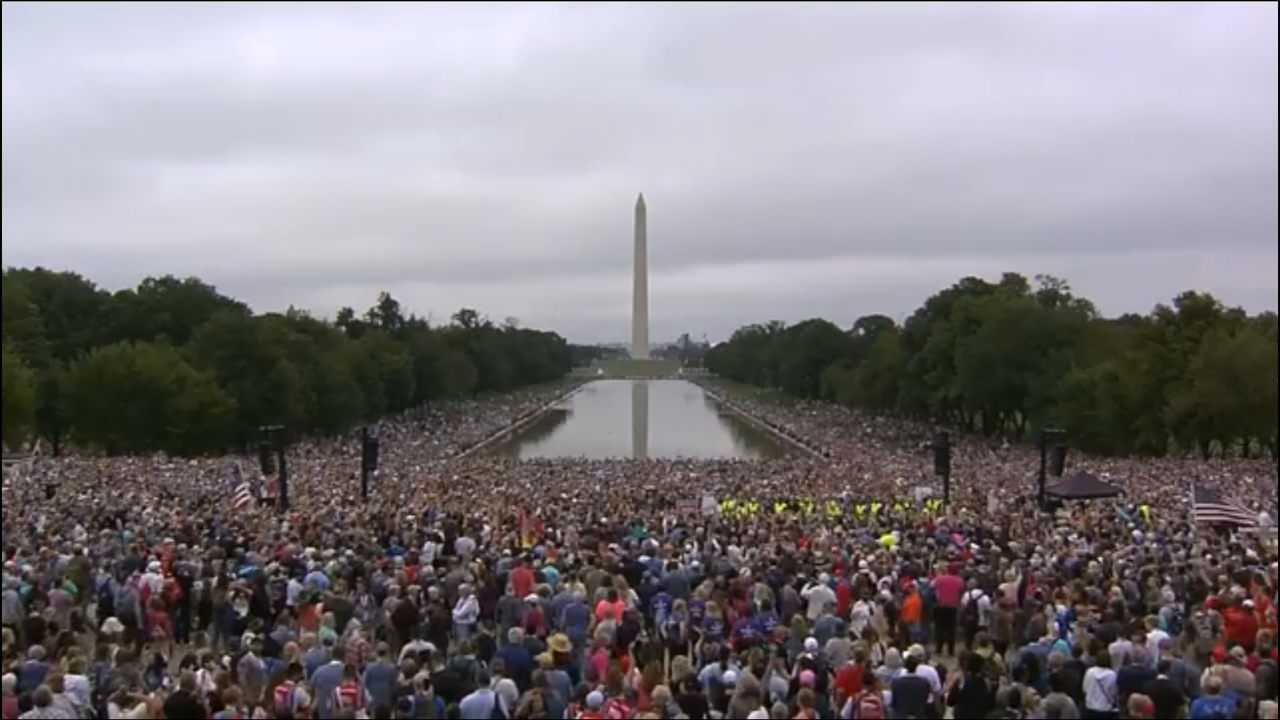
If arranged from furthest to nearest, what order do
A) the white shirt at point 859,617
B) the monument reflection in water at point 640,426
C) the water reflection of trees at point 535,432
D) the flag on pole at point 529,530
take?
the water reflection of trees at point 535,432, the monument reflection in water at point 640,426, the flag on pole at point 529,530, the white shirt at point 859,617

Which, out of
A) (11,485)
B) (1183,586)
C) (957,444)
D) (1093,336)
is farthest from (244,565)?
(1093,336)

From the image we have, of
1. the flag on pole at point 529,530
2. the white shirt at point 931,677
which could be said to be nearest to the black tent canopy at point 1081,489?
the flag on pole at point 529,530

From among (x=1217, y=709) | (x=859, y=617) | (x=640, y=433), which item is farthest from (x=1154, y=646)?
(x=640, y=433)

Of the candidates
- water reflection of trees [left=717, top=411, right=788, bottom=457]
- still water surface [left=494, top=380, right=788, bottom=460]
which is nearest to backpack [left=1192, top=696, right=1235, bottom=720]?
still water surface [left=494, top=380, right=788, bottom=460]

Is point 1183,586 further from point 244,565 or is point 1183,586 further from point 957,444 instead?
point 957,444

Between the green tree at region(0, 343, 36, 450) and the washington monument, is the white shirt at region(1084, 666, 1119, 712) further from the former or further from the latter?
the washington monument

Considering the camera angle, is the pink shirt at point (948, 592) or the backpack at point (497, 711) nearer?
the backpack at point (497, 711)

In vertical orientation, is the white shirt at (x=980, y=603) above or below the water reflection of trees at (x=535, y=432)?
above

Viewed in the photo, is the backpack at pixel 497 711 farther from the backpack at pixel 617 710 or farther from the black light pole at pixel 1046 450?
the black light pole at pixel 1046 450
